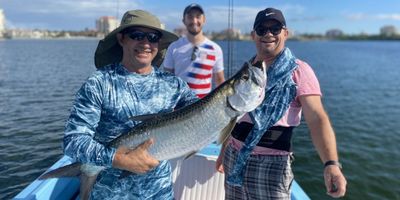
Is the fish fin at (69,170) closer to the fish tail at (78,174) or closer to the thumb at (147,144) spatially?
the fish tail at (78,174)

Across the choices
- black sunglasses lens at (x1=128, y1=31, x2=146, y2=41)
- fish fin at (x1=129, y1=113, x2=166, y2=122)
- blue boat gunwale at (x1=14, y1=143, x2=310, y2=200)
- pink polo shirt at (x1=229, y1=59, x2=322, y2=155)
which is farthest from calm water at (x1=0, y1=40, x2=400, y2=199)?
black sunglasses lens at (x1=128, y1=31, x2=146, y2=41)

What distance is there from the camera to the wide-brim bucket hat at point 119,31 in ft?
9.64

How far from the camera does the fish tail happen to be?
9.54 feet

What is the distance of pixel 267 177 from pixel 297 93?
3.08 feet

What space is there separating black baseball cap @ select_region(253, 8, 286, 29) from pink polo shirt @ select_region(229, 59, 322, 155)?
48cm

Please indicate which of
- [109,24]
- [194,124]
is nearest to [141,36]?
[194,124]

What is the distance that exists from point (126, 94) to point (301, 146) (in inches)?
440

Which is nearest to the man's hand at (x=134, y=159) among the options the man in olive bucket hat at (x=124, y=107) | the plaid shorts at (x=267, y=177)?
the man in olive bucket hat at (x=124, y=107)

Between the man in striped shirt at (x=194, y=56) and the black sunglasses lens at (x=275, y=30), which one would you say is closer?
the black sunglasses lens at (x=275, y=30)

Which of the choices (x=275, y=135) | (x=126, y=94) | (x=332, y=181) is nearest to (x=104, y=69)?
(x=126, y=94)

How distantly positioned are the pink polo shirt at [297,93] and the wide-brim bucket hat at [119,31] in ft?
4.05

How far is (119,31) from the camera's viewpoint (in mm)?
2992

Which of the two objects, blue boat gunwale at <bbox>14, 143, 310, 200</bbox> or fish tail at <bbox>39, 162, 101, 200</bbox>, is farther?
blue boat gunwale at <bbox>14, 143, 310, 200</bbox>

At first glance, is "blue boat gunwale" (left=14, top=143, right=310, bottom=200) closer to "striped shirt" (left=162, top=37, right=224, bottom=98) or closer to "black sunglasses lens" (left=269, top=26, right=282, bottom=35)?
"black sunglasses lens" (left=269, top=26, right=282, bottom=35)
